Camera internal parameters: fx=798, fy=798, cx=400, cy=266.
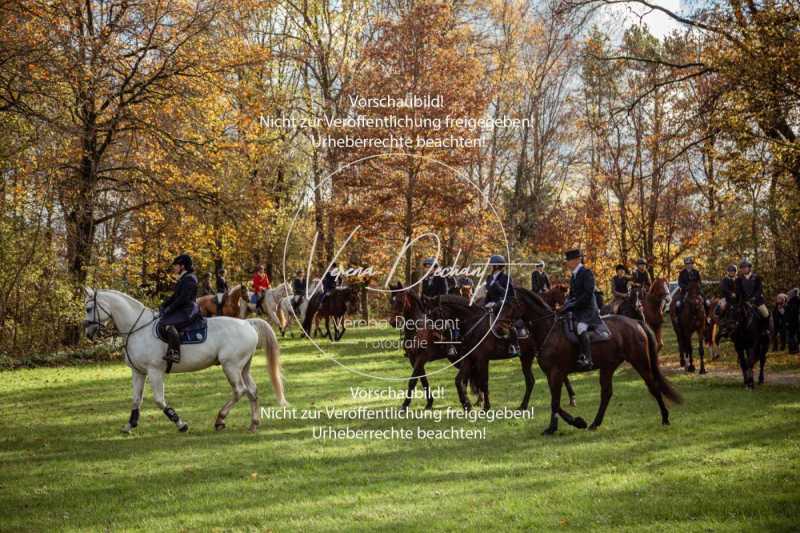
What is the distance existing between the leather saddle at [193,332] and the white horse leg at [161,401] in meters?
0.55

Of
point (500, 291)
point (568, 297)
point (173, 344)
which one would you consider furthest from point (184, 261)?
point (568, 297)

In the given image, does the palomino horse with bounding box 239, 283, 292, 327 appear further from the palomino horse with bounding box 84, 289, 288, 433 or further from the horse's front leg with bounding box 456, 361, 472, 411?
the horse's front leg with bounding box 456, 361, 472, 411

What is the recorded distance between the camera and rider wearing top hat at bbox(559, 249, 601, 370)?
11.5 metres

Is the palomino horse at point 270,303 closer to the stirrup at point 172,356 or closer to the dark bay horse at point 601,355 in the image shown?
the stirrup at point 172,356

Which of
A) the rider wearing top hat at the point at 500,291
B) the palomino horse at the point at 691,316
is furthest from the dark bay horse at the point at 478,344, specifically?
the palomino horse at the point at 691,316

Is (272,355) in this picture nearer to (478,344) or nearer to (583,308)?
(478,344)

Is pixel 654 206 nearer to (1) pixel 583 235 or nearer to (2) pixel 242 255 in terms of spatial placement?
(1) pixel 583 235

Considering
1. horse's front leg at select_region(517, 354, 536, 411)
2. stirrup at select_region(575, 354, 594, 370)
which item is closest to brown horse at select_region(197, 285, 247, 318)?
horse's front leg at select_region(517, 354, 536, 411)

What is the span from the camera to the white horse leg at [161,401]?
12148 mm

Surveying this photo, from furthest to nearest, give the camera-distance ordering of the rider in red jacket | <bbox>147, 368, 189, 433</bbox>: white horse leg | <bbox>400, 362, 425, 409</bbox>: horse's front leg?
1. the rider in red jacket
2. <bbox>400, 362, 425, 409</bbox>: horse's front leg
3. <bbox>147, 368, 189, 433</bbox>: white horse leg

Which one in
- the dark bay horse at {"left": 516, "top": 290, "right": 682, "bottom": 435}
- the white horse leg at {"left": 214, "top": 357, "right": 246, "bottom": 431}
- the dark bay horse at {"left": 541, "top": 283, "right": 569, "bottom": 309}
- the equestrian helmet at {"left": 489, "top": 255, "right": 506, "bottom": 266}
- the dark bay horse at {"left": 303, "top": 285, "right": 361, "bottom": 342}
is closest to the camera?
the dark bay horse at {"left": 516, "top": 290, "right": 682, "bottom": 435}

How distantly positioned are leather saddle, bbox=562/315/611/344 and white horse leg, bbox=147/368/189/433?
19.5 ft

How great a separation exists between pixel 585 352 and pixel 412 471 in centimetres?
348

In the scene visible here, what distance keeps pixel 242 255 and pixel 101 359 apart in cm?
1415
